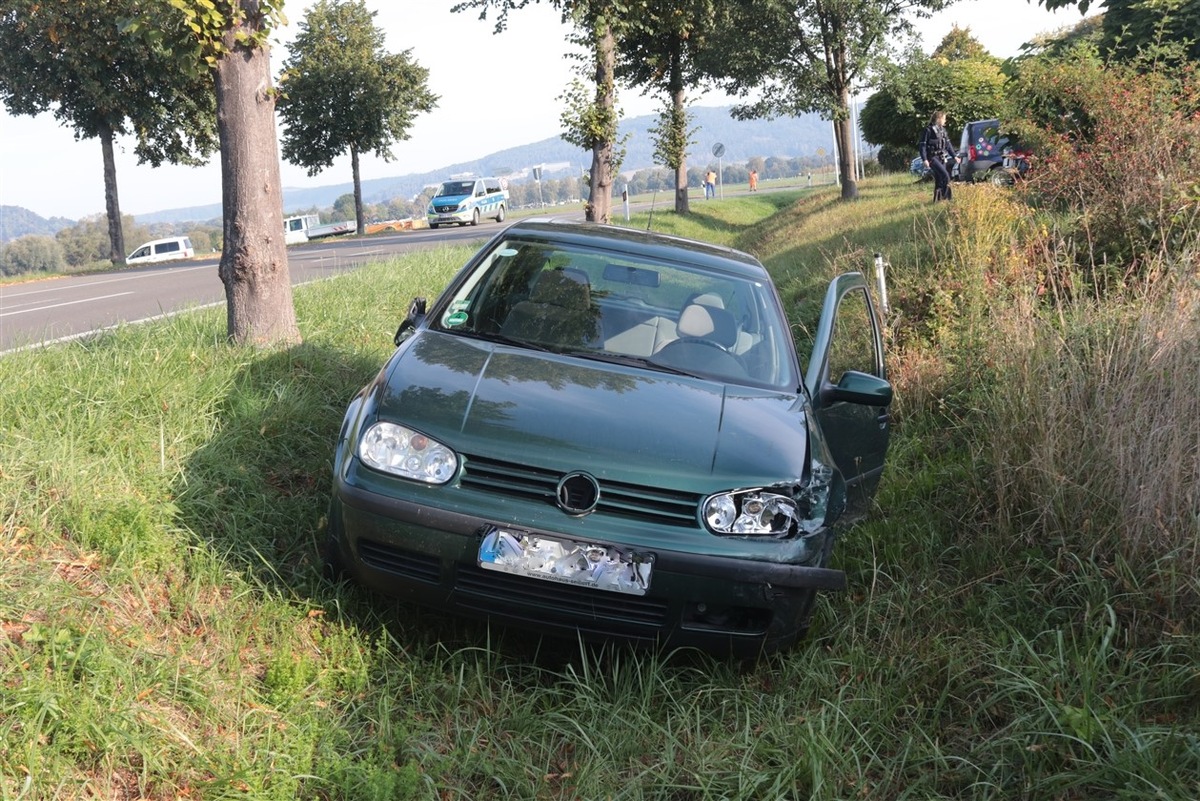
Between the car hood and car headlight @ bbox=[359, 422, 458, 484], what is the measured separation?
0.04 m

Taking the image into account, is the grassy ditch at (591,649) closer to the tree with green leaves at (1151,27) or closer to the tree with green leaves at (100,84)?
the tree with green leaves at (1151,27)

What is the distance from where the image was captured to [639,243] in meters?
5.59

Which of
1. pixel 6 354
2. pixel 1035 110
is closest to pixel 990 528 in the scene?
A: pixel 6 354

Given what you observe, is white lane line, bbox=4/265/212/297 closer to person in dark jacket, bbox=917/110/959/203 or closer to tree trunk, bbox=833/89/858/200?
person in dark jacket, bbox=917/110/959/203

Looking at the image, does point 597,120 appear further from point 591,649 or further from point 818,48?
point 591,649

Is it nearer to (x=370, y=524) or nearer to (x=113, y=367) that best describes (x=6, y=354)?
(x=113, y=367)

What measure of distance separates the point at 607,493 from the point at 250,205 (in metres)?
4.61

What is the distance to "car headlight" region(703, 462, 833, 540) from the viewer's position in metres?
3.79

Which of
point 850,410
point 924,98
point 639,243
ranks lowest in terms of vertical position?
point 850,410

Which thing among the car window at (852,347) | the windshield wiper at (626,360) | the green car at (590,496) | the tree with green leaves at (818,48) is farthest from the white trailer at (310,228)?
the green car at (590,496)

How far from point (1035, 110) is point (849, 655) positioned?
12399 mm

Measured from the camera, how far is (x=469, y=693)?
3922 mm

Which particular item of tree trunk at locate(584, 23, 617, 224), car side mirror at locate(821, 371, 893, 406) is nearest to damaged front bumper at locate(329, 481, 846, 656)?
car side mirror at locate(821, 371, 893, 406)

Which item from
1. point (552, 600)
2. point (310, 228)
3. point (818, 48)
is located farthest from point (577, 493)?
point (310, 228)
